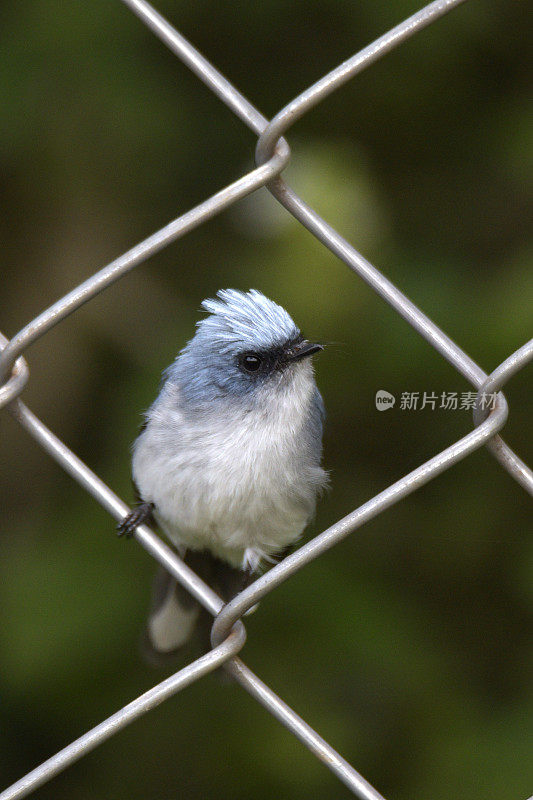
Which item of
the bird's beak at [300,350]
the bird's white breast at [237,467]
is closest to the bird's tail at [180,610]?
the bird's white breast at [237,467]

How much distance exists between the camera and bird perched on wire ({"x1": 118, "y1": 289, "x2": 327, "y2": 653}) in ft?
5.29

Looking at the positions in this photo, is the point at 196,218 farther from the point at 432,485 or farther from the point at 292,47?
the point at 292,47

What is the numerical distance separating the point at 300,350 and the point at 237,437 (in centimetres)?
21

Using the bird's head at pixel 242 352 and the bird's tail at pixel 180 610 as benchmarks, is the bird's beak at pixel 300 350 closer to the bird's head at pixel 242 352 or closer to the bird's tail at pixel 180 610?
the bird's head at pixel 242 352

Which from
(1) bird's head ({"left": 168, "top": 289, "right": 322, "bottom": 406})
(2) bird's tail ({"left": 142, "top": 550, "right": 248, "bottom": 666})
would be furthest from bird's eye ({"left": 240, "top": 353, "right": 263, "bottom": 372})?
(2) bird's tail ({"left": 142, "top": 550, "right": 248, "bottom": 666})

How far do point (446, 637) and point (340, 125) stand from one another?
1.34 meters

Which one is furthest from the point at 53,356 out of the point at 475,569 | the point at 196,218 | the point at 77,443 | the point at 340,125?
the point at 196,218

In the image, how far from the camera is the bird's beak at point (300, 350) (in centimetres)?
157

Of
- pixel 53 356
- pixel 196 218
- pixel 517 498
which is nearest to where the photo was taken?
pixel 196 218

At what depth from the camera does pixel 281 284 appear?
74.4 inches

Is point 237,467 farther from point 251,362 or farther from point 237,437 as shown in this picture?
point 251,362

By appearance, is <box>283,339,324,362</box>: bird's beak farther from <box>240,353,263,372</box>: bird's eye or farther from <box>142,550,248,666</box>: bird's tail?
<box>142,550,248,666</box>: bird's tail

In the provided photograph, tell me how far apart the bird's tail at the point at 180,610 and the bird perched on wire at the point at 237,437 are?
266mm

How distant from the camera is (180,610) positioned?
2133 millimetres
